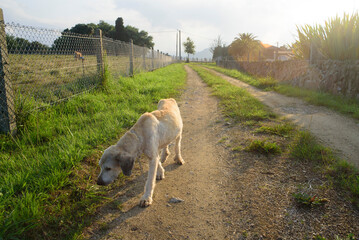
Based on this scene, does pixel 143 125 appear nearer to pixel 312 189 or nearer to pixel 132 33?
pixel 312 189

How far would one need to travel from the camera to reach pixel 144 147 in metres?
2.70

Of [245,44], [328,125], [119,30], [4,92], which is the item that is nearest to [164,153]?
[4,92]

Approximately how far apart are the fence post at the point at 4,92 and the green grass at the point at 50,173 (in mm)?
235

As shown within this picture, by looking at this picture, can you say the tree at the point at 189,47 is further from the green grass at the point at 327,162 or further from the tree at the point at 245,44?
the green grass at the point at 327,162

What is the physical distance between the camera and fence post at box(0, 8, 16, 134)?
363 centimetres

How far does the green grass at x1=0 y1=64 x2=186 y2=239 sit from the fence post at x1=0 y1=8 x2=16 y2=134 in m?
0.24

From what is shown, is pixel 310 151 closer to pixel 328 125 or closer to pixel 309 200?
pixel 309 200

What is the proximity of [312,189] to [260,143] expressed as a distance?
1.21m

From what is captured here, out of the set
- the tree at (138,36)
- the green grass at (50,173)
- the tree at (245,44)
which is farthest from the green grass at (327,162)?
the tree at (138,36)

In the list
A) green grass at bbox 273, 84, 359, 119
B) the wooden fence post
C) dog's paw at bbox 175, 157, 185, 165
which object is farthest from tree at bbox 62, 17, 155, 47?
dog's paw at bbox 175, 157, 185, 165

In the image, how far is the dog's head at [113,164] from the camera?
7.81ft

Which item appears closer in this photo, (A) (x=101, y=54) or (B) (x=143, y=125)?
(B) (x=143, y=125)

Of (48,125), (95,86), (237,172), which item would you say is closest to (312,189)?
(237,172)

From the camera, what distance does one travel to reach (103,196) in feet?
8.74
